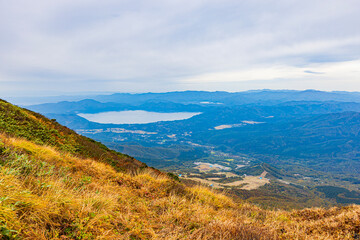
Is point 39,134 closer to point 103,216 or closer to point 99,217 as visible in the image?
point 103,216

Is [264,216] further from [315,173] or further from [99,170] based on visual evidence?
[315,173]

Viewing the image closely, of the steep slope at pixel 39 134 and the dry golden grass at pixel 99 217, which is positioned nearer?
the dry golden grass at pixel 99 217

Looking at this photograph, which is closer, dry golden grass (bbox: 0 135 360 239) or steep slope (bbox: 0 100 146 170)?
dry golden grass (bbox: 0 135 360 239)

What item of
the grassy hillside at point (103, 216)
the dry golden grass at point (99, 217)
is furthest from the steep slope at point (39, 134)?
the dry golden grass at point (99, 217)

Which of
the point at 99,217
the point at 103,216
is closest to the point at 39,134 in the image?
the point at 103,216

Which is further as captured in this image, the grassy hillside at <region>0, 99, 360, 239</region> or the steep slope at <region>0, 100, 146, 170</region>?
the steep slope at <region>0, 100, 146, 170</region>

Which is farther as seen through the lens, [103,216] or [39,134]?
[39,134]

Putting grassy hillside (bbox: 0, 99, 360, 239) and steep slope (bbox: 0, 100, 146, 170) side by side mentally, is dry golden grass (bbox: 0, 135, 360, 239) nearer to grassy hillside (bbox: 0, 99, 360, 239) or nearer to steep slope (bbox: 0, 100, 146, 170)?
grassy hillside (bbox: 0, 99, 360, 239)

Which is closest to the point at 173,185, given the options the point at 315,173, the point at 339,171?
the point at 315,173

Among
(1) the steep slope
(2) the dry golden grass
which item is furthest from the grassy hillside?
(1) the steep slope

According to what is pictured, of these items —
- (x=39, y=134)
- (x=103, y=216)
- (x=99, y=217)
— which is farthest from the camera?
(x=39, y=134)

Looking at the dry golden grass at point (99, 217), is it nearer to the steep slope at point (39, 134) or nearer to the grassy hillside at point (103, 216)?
the grassy hillside at point (103, 216)

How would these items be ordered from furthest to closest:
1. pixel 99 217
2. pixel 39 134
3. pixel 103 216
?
1. pixel 39 134
2. pixel 103 216
3. pixel 99 217
